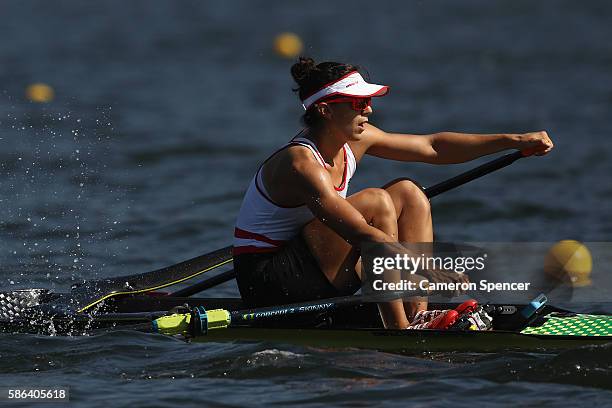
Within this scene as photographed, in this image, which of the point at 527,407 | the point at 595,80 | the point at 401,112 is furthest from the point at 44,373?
the point at 595,80

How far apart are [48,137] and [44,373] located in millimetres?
8019

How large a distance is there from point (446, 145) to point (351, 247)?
1229mm

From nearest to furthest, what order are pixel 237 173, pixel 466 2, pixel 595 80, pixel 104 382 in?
pixel 104 382 → pixel 237 173 → pixel 595 80 → pixel 466 2

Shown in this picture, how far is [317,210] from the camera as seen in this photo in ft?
21.7

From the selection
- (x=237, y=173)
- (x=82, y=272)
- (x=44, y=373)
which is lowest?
(x=44, y=373)

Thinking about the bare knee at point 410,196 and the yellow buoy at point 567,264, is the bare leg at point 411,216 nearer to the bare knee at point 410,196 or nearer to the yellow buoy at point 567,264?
the bare knee at point 410,196

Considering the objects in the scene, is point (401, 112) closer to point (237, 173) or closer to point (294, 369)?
point (237, 173)

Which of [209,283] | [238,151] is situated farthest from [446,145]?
[238,151]

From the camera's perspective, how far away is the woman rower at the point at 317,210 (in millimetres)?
6766

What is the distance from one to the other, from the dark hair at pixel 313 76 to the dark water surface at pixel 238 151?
128 cm

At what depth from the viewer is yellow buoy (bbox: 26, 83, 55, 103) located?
18.3 meters

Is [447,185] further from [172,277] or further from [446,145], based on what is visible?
[172,277]

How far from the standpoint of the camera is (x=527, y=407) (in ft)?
19.7

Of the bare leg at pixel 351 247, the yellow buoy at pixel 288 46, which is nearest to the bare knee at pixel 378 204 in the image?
the bare leg at pixel 351 247
